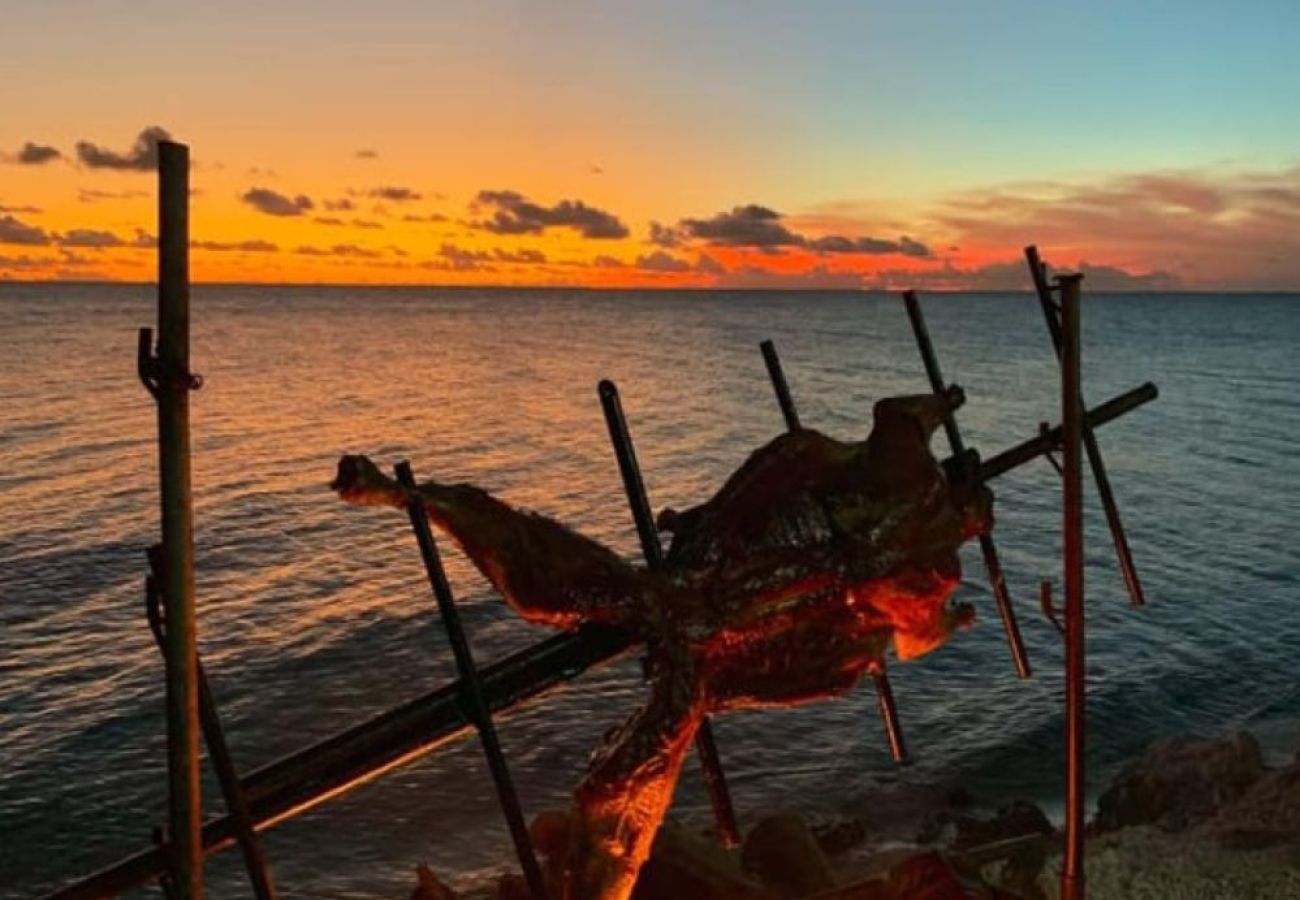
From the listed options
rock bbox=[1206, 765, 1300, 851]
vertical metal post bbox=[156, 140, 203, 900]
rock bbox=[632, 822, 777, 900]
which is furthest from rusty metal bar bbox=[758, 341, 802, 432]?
rock bbox=[1206, 765, 1300, 851]

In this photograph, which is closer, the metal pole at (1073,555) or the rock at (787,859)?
the metal pole at (1073,555)

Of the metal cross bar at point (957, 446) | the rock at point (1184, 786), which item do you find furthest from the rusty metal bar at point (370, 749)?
the rock at point (1184, 786)

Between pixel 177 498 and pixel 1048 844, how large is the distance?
15.8m

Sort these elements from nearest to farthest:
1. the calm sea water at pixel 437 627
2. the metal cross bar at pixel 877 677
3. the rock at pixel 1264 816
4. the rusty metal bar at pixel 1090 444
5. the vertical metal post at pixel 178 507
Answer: the vertical metal post at pixel 178 507 → the rusty metal bar at pixel 1090 444 → the metal cross bar at pixel 877 677 → the rock at pixel 1264 816 → the calm sea water at pixel 437 627

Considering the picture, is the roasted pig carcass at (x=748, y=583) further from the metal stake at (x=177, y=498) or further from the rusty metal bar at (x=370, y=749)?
the metal stake at (x=177, y=498)

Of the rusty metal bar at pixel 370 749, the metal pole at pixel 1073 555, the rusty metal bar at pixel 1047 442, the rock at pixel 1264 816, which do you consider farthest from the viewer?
the rock at pixel 1264 816

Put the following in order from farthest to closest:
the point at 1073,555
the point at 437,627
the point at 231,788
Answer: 1. the point at 437,627
2. the point at 1073,555
3. the point at 231,788

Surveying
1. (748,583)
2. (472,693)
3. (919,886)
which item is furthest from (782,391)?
(919,886)

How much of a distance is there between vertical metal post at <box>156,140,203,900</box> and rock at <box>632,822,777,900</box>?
26.9 feet

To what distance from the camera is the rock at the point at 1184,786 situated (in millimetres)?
18016

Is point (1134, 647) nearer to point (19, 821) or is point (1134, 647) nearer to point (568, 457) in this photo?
point (19, 821)

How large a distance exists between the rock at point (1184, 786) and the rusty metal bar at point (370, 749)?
1544 cm

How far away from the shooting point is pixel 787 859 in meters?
13.9

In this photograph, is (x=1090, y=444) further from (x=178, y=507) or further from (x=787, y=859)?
(x=787, y=859)
